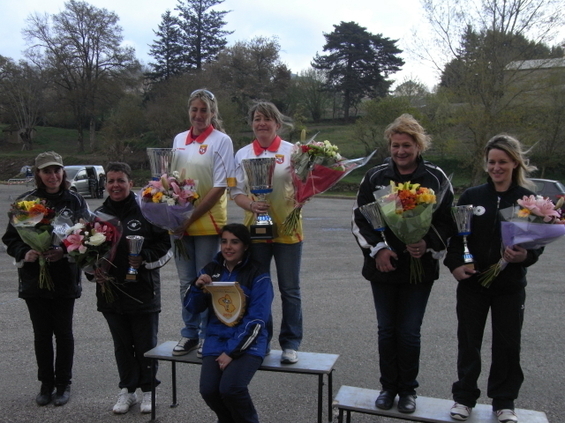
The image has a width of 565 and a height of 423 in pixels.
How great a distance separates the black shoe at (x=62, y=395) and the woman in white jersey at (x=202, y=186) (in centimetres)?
98

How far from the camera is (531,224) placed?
10.3ft

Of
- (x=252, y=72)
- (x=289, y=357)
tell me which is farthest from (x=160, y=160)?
(x=252, y=72)

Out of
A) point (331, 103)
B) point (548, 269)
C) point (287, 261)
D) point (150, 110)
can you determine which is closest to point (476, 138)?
point (548, 269)

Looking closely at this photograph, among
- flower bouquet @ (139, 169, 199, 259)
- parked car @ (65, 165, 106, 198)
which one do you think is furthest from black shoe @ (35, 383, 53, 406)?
parked car @ (65, 165, 106, 198)

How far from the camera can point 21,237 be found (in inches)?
159

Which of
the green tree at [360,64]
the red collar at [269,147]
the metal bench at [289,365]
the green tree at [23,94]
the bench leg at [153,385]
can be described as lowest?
the bench leg at [153,385]

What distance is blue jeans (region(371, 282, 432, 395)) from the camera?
3.44m

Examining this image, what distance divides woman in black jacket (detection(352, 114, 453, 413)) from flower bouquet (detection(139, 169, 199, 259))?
4.20 feet

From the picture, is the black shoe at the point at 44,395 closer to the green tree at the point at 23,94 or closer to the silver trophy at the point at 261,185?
the silver trophy at the point at 261,185

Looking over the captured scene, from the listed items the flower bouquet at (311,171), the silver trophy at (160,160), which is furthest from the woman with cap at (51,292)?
the flower bouquet at (311,171)

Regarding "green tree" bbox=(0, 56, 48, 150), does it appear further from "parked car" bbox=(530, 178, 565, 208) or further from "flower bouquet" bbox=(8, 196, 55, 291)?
"flower bouquet" bbox=(8, 196, 55, 291)

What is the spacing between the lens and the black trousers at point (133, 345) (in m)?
4.04

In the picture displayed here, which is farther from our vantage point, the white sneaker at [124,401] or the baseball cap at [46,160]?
the baseball cap at [46,160]

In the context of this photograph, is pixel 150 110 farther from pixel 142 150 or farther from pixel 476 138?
pixel 476 138
